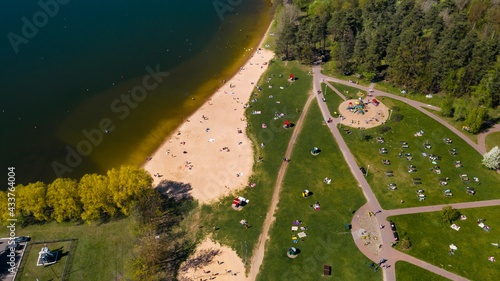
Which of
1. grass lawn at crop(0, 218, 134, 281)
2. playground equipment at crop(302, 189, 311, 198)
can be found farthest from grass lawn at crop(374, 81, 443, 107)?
grass lawn at crop(0, 218, 134, 281)

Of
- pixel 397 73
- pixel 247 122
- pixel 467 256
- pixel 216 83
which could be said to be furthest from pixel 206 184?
pixel 397 73

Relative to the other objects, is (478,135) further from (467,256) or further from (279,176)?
(279,176)

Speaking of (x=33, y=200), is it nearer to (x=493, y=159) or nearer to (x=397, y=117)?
(x=397, y=117)

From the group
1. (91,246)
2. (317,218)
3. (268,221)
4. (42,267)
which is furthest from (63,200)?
(317,218)

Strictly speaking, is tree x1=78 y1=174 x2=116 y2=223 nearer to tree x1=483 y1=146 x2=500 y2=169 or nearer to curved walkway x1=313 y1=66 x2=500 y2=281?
curved walkway x1=313 y1=66 x2=500 y2=281

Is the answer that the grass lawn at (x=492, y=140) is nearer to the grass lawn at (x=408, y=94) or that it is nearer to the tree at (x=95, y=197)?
the grass lawn at (x=408, y=94)

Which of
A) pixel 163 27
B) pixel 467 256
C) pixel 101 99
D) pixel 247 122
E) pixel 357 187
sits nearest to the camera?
pixel 467 256

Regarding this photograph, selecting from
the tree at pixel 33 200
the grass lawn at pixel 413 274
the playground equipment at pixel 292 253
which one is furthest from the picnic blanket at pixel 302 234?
the tree at pixel 33 200
